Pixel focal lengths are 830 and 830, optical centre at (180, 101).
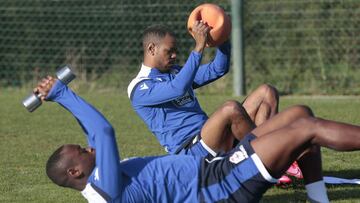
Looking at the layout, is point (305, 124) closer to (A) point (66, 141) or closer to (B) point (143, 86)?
(B) point (143, 86)

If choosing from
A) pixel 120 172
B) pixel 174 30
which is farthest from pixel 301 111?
pixel 174 30

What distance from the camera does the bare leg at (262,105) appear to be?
682cm

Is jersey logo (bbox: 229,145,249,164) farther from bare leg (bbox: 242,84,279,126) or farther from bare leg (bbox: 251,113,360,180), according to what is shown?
bare leg (bbox: 242,84,279,126)

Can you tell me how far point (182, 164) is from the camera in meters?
5.40

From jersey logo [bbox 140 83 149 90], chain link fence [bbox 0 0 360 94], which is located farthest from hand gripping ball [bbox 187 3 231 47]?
chain link fence [bbox 0 0 360 94]


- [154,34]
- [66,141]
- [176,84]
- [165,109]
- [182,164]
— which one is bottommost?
[66,141]

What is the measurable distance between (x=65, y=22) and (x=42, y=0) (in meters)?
0.62

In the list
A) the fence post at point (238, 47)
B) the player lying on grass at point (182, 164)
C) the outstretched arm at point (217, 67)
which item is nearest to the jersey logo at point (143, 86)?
the outstretched arm at point (217, 67)

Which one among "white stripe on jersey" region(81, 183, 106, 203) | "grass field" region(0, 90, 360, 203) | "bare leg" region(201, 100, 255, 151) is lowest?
"grass field" region(0, 90, 360, 203)

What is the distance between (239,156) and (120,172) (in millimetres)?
747

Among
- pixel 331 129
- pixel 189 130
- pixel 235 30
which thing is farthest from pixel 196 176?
pixel 235 30

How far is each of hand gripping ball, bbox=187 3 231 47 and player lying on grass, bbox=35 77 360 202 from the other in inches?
58.6

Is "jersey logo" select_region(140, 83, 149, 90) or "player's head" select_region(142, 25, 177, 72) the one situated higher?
"player's head" select_region(142, 25, 177, 72)

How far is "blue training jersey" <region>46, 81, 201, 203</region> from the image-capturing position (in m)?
5.09
